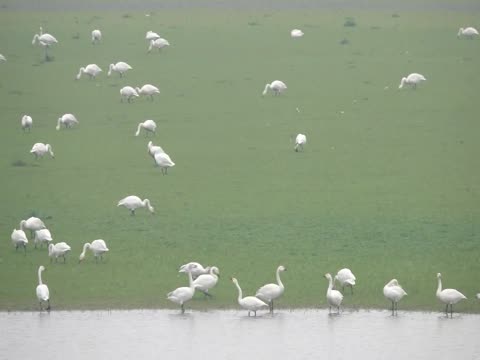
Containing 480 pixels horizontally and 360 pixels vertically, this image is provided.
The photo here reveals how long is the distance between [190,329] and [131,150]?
1406cm

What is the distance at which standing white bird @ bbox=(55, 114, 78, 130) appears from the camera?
119 feet

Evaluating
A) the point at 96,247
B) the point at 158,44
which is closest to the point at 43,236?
the point at 96,247

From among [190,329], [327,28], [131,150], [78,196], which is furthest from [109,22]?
[190,329]

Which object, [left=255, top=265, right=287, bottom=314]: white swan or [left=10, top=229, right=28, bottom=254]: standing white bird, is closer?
[left=255, top=265, right=287, bottom=314]: white swan

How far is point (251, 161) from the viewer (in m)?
32.3

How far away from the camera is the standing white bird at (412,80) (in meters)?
41.0

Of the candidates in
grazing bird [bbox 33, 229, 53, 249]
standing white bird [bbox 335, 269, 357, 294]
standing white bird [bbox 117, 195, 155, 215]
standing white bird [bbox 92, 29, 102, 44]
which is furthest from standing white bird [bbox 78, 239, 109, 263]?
standing white bird [bbox 92, 29, 102, 44]

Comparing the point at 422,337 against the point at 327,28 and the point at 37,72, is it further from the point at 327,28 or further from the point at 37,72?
the point at 327,28

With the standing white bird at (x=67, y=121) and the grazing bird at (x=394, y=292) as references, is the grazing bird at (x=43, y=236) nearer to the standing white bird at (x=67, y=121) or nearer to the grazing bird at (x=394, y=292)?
the grazing bird at (x=394, y=292)

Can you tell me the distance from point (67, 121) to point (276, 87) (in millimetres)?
7026

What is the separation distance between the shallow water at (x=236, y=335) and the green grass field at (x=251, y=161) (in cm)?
56

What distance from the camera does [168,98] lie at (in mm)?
40625

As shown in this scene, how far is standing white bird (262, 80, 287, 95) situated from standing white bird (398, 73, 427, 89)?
3677 millimetres

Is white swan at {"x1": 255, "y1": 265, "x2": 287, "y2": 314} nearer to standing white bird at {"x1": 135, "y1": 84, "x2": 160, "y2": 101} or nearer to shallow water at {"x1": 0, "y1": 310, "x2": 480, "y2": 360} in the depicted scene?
shallow water at {"x1": 0, "y1": 310, "x2": 480, "y2": 360}
